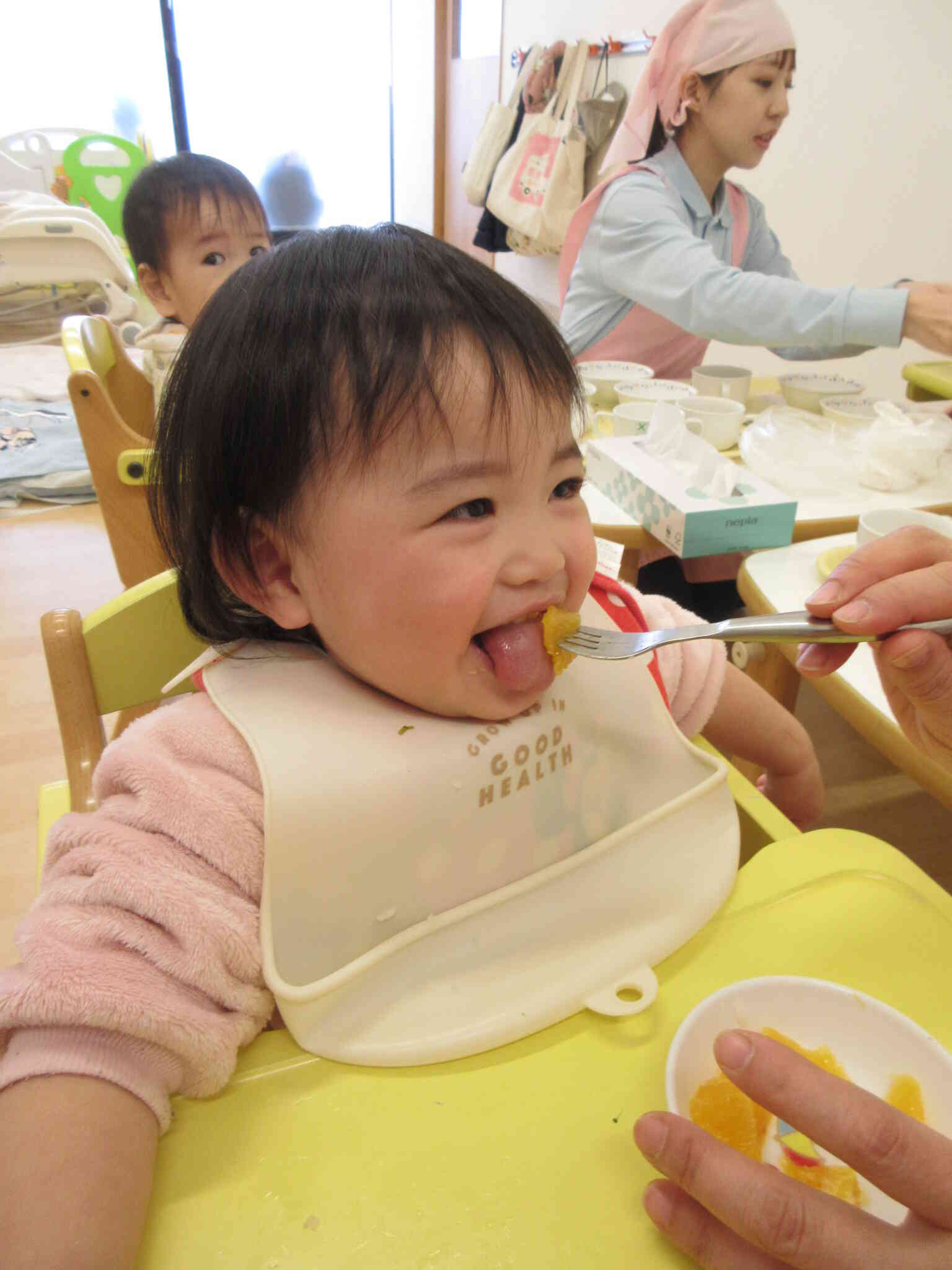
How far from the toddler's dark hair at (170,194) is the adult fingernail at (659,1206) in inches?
84.4

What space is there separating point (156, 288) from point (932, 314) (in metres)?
1.79

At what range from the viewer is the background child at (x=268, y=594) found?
0.47 metres

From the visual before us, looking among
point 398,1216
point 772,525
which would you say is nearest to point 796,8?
point 772,525

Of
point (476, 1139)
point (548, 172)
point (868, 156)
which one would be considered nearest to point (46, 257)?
point (548, 172)

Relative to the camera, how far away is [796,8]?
104 inches

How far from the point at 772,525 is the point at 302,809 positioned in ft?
2.82

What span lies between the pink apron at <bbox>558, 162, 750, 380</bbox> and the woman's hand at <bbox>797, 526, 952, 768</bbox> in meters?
1.48

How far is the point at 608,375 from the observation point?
178cm

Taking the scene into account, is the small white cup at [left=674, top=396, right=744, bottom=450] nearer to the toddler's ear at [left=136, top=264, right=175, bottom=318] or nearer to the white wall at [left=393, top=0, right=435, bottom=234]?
the toddler's ear at [left=136, top=264, right=175, bottom=318]

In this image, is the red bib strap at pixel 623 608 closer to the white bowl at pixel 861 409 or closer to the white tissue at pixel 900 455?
the white tissue at pixel 900 455

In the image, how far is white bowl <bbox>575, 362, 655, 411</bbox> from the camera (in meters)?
1.73

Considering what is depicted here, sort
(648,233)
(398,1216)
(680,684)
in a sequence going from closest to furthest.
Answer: (398,1216)
(680,684)
(648,233)

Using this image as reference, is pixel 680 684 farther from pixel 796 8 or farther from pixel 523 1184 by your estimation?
pixel 796 8

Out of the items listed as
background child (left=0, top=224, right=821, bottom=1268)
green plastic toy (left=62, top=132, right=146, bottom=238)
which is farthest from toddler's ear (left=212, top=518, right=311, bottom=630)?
green plastic toy (left=62, top=132, right=146, bottom=238)
